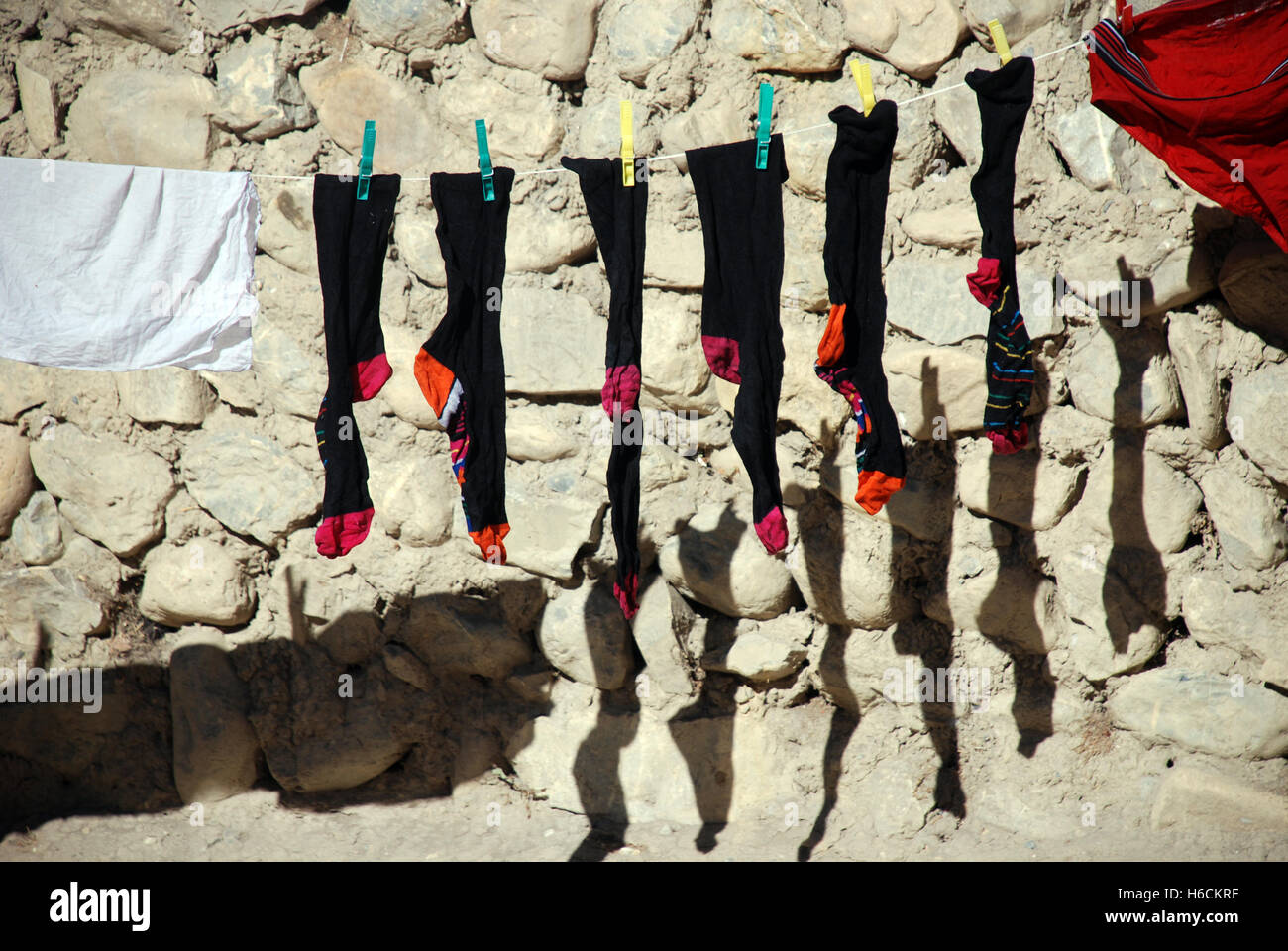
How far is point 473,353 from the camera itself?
115 inches

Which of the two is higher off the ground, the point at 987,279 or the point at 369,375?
the point at 987,279

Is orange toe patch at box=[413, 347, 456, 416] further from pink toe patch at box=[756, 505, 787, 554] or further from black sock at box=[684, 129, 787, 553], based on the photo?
pink toe patch at box=[756, 505, 787, 554]

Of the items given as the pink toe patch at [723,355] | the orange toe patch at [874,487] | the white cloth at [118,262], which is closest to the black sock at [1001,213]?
the orange toe patch at [874,487]

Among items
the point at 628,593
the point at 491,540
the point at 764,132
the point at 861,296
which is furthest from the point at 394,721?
the point at 764,132

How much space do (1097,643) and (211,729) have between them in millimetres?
3117

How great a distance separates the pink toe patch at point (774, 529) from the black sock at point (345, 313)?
1116mm

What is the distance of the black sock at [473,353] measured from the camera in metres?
2.88

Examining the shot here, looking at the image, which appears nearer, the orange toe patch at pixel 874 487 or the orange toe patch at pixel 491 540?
the orange toe patch at pixel 874 487

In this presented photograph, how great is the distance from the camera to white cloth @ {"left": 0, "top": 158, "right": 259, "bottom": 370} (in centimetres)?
315

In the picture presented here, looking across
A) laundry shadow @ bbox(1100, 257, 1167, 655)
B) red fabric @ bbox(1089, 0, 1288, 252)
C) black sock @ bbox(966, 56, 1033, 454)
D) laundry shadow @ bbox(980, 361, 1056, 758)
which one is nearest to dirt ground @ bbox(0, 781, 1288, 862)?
laundry shadow @ bbox(980, 361, 1056, 758)

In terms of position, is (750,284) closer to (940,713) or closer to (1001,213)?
(1001,213)

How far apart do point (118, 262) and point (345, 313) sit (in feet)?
2.66

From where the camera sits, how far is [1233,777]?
10.3 feet

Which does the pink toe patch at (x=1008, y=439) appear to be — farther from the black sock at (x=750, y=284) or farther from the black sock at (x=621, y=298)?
the black sock at (x=621, y=298)
